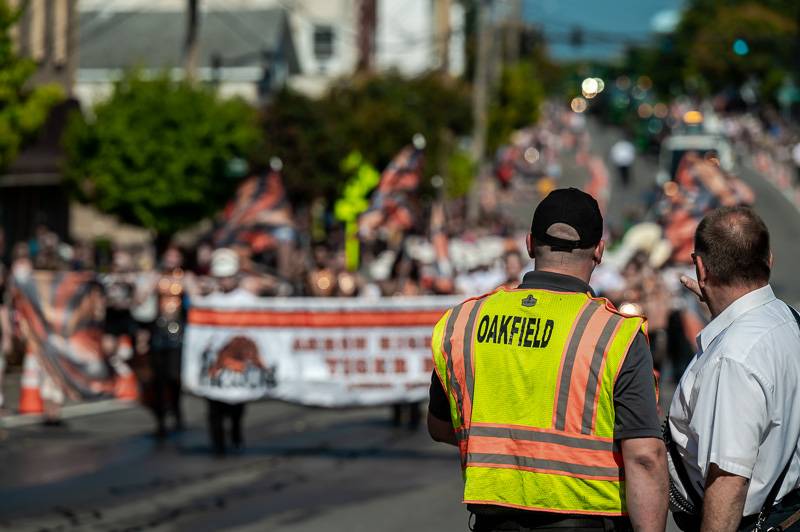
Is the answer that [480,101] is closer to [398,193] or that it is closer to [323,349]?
[398,193]

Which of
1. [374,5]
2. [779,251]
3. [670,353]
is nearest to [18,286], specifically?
[670,353]

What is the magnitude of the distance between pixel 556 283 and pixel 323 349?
9315mm

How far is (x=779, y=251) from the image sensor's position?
4372 cm

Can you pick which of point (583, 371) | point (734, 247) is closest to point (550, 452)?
point (583, 371)

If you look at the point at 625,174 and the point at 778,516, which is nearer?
the point at 778,516

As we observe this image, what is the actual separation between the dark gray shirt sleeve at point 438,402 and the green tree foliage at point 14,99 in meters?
20.9

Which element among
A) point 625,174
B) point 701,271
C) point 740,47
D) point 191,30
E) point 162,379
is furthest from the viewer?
point 625,174

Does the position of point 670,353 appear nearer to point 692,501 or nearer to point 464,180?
point 692,501

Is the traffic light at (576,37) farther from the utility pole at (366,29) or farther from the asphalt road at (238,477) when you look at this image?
the asphalt road at (238,477)

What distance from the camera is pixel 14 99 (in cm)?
2606

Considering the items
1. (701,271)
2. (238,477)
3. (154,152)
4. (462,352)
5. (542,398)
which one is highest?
(154,152)

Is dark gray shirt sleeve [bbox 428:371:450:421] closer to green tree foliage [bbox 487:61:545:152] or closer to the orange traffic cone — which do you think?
the orange traffic cone

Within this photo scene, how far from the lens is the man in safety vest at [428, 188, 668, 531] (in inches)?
174

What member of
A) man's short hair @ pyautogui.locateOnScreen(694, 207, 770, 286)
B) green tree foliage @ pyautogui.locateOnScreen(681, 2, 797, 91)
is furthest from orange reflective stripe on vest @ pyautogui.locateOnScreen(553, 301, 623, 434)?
green tree foliage @ pyautogui.locateOnScreen(681, 2, 797, 91)
